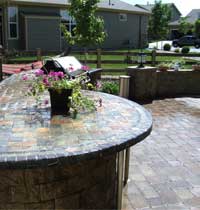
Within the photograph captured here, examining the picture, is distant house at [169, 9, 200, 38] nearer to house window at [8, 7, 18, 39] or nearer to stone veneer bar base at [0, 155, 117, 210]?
house window at [8, 7, 18, 39]

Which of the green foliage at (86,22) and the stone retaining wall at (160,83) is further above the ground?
the green foliage at (86,22)

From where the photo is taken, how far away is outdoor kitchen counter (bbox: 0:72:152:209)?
2132mm

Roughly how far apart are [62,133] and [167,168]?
2.27m

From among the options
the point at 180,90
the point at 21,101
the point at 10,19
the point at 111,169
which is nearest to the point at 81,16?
the point at 180,90

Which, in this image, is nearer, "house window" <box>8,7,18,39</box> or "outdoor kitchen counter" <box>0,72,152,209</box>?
"outdoor kitchen counter" <box>0,72,152,209</box>

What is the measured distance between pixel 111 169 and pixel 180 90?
7.40m

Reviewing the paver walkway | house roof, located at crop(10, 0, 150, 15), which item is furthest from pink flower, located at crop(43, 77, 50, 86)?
house roof, located at crop(10, 0, 150, 15)

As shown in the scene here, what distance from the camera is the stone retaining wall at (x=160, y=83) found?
8789mm

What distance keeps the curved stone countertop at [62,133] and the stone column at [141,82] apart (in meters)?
5.08

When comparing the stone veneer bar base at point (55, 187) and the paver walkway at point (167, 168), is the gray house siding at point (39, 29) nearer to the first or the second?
the paver walkway at point (167, 168)

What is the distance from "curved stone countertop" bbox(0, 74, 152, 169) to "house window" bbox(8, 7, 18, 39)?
18956 millimetres

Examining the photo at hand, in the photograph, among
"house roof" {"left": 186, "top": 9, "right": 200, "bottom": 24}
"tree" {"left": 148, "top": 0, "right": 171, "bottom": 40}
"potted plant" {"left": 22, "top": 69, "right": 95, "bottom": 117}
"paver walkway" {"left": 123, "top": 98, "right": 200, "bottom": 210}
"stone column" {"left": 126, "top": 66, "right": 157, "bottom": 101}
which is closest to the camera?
"potted plant" {"left": 22, "top": 69, "right": 95, "bottom": 117}

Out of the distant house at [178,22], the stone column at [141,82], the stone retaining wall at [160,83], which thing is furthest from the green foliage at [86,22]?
the distant house at [178,22]

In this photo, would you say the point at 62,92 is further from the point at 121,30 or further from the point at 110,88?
the point at 121,30
